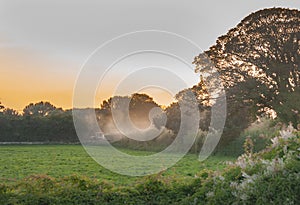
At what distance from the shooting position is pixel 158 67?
44.0ft

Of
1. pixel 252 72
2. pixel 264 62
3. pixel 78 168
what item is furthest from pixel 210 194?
pixel 264 62

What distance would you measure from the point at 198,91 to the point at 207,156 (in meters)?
5.11

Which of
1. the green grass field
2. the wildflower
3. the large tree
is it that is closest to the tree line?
the large tree

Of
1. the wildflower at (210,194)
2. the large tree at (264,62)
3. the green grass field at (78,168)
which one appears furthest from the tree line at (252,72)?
the wildflower at (210,194)

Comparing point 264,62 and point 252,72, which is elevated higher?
point 264,62

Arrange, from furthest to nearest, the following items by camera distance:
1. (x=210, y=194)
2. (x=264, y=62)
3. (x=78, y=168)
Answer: (x=264, y=62) < (x=78, y=168) < (x=210, y=194)

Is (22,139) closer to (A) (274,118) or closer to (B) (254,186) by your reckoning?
(A) (274,118)

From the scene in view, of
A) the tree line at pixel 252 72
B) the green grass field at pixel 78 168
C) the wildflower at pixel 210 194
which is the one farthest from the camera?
the tree line at pixel 252 72

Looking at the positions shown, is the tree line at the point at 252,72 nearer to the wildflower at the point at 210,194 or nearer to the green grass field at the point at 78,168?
the green grass field at the point at 78,168

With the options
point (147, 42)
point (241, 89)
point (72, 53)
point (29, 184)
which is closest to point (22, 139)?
point (241, 89)

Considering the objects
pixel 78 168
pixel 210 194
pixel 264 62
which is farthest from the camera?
pixel 264 62

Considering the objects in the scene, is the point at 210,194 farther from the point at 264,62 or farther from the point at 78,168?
the point at 264,62

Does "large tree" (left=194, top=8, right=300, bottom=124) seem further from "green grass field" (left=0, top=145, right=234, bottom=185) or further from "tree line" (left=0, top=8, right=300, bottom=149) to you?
"green grass field" (left=0, top=145, right=234, bottom=185)

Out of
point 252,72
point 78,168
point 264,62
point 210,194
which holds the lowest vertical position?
point 78,168
